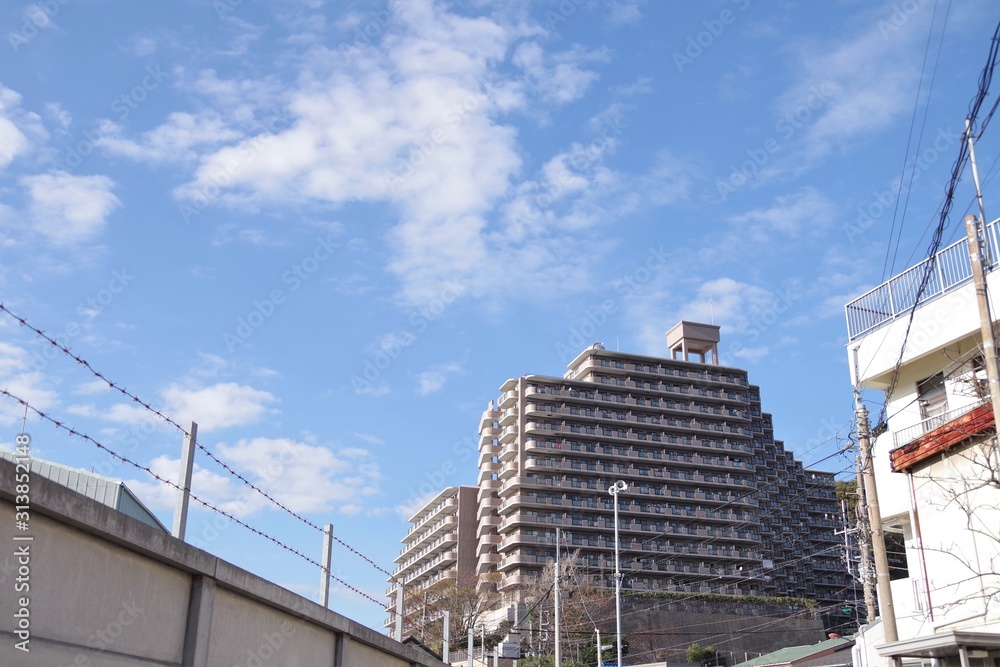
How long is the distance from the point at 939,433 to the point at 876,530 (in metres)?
2.50

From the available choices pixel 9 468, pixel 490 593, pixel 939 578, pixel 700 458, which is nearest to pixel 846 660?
pixel 939 578

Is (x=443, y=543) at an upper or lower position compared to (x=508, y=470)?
lower

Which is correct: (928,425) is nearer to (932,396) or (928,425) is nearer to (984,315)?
(932,396)

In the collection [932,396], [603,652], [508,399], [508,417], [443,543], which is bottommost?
[603,652]

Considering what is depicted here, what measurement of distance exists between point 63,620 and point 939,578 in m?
17.4

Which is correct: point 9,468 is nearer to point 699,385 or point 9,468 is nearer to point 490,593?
point 490,593

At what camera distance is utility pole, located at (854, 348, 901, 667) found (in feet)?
55.3

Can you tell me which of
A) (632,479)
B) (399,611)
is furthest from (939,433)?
(632,479)

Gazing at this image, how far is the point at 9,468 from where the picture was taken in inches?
230

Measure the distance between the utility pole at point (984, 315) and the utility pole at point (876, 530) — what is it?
477 cm

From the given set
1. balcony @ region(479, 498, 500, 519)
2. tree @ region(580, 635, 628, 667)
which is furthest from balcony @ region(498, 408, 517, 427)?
tree @ region(580, 635, 628, 667)

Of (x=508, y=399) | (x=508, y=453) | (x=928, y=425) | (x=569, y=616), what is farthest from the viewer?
(x=508, y=399)

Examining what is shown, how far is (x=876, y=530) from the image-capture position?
17.4 metres

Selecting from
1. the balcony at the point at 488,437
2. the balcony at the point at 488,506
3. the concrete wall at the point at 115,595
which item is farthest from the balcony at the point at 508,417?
the concrete wall at the point at 115,595
